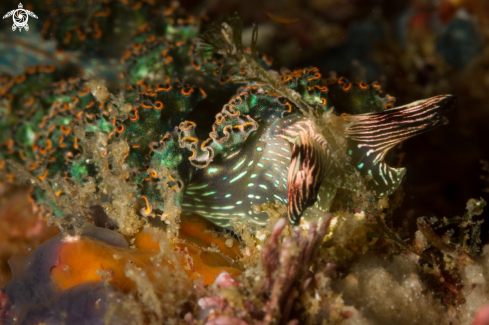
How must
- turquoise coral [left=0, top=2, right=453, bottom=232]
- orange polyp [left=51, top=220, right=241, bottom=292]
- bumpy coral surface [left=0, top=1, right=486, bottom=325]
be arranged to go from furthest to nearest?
turquoise coral [left=0, top=2, right=453, bottom=232], orange polyp [left=51, top=220, right=241, bottom=292], bumpy coral surface [left=0, top=1, right=486, bottom=325]

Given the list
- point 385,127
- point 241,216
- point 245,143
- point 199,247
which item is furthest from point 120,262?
point 385,127

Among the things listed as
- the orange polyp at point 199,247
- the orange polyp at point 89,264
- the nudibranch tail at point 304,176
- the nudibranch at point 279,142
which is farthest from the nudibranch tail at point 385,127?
the orange polyp at point 89,264

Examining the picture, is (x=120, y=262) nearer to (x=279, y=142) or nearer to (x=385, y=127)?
(x=279, y=142)

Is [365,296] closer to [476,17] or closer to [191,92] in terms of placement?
[191,92]

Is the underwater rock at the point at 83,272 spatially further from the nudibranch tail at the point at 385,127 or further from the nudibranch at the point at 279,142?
the nudibranch tail at the point at 385,127

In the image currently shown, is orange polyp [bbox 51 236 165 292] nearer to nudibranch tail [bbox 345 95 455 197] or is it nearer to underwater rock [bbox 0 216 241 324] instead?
underwater rock [bbox 0 216 241 324]

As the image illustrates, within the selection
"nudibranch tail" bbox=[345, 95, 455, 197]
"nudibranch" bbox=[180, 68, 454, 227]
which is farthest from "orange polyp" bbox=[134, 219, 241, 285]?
"nudibranch tail" bbox=[345, 95, 455, 197]

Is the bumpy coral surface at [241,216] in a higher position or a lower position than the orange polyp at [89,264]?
higher

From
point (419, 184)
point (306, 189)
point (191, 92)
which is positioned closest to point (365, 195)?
point (306, 189)
